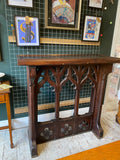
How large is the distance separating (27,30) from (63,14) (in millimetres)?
555

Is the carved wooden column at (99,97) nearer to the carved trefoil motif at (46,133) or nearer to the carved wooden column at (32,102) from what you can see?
the carved trefoil motif at (46,133)

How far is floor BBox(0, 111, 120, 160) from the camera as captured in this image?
60.5 inches

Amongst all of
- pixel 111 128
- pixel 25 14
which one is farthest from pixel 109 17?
pixel 111 128

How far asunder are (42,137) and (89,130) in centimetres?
78

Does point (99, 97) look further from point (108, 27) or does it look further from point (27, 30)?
point (27, 30)

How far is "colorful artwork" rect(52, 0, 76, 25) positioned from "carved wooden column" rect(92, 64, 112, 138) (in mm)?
833

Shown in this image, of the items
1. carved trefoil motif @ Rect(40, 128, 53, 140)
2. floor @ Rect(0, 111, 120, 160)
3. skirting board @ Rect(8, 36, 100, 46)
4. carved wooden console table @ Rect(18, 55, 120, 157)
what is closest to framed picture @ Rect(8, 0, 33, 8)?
skirting board @ Rect(8, 36, 100, 46)

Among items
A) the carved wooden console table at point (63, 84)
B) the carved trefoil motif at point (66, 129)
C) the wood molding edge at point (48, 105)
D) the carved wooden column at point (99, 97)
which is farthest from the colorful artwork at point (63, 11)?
the carved trefoil motif at point (66, 129)

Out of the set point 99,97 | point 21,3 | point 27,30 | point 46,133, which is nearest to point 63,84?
point 99,97

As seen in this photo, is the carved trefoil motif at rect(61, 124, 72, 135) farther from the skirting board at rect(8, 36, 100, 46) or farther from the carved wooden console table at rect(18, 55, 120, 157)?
the skirting board at rect(8, 36, 100, 46)

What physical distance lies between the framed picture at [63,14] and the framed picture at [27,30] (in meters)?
0.17

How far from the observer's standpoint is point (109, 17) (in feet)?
6.64

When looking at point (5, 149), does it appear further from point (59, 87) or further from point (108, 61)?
point (108, 61)

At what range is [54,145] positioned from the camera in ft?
5.59
